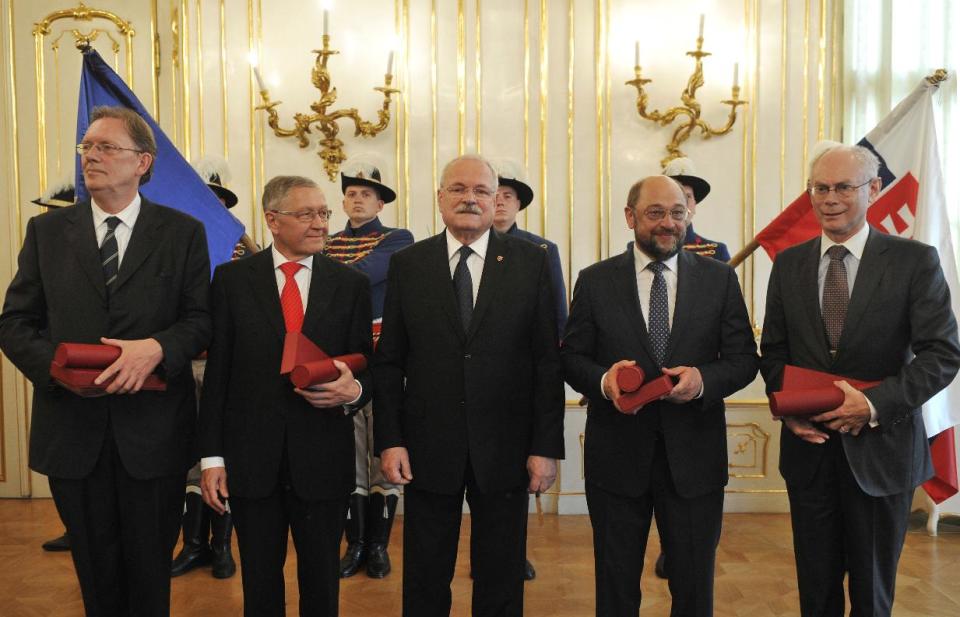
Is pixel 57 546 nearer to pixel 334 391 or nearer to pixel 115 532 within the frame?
pixel 115 532

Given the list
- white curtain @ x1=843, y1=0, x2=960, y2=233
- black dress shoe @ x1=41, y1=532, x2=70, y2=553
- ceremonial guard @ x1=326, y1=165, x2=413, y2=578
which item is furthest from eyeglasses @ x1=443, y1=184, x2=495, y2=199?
white curtain @ x1=843, y1=0, x2=960, y2=233

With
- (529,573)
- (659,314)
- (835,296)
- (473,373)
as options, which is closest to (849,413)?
(835,296)

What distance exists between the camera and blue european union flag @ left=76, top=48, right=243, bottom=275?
326cm

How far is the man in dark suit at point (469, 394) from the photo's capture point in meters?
2.42

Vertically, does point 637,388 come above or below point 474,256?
below

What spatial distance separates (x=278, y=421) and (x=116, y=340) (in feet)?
1.62

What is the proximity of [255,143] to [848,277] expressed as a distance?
3.53 metres

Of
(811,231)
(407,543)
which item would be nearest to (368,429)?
(407,543)

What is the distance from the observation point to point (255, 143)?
493 centimetres

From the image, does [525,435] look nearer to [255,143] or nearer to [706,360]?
[706,360]

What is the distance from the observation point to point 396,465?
243 centimetres

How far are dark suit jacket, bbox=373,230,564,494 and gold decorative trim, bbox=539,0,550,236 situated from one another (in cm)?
246

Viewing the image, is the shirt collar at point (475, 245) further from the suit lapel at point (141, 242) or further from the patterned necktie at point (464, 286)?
the suit lapel at point (141, 242)

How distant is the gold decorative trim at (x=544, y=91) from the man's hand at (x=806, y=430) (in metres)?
2.69
